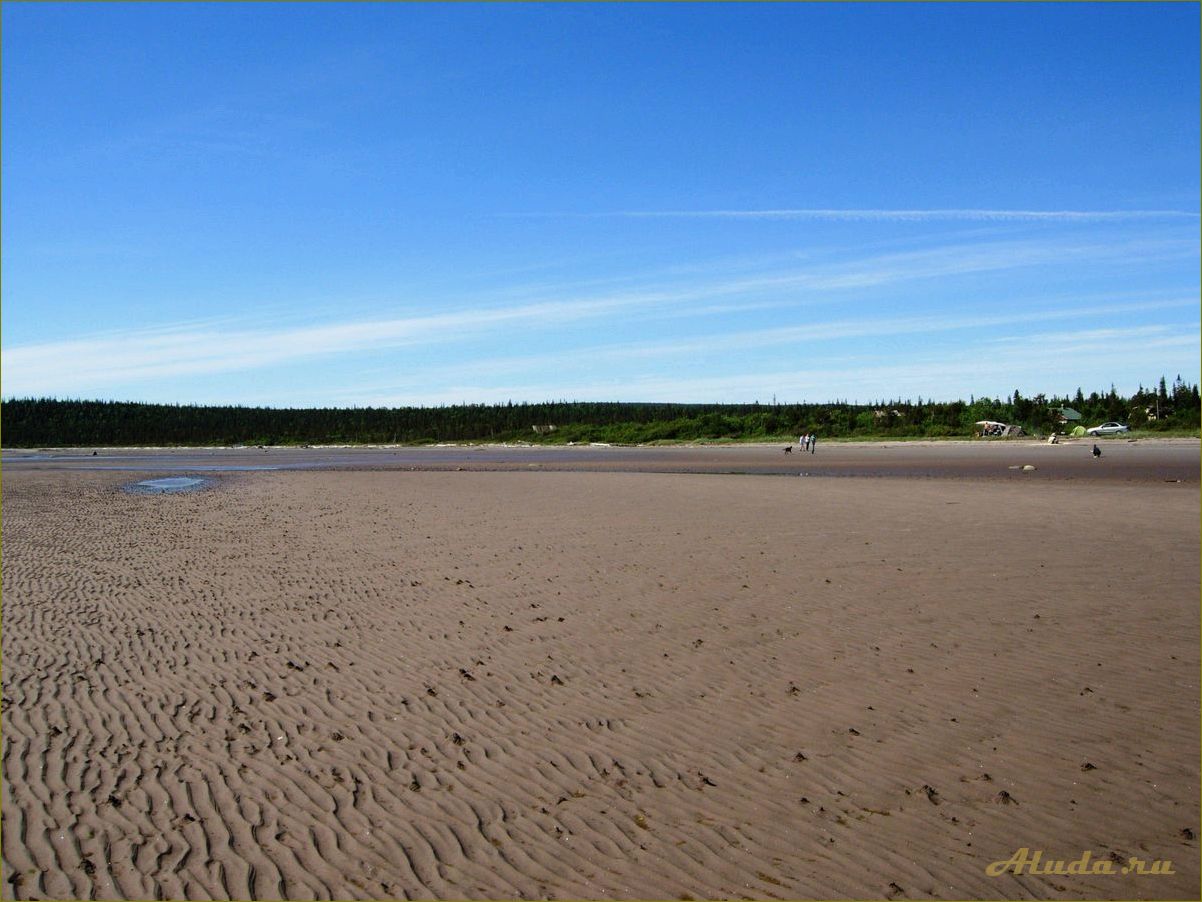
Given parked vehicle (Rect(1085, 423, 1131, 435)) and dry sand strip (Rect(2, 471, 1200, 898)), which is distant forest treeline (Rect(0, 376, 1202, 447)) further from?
dry sand strip (Rect(2, 471, 1200, 898))

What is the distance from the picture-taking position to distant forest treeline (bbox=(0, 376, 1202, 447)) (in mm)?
89938

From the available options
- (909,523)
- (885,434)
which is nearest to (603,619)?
(909,523)

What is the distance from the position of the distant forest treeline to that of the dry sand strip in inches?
2841

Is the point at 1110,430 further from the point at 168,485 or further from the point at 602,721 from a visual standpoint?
the point at 602,721

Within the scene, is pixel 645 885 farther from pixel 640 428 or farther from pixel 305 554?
pixel 640 428

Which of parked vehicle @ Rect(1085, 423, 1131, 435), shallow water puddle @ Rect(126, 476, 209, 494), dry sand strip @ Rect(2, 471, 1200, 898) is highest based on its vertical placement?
parked vehicle @ Rect(1085, 423, 1131, 435)

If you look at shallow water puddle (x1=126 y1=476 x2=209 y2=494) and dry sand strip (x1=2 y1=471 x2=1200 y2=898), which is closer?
dry sand strip (x1=2 y1=471 x2=1200 y2=898)

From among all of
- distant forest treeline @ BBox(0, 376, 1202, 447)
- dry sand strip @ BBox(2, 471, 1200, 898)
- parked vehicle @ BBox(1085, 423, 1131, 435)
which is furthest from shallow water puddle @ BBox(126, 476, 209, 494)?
parked vehicle @ BBox(1085, 423, 1131, 435)

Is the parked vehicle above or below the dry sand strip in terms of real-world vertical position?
above

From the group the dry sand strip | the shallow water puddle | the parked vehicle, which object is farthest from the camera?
the parked vehicle

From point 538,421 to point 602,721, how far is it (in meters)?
131

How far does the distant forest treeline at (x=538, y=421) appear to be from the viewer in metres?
89.9

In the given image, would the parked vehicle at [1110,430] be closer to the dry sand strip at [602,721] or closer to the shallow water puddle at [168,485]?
the dry sand strip at [602,721]

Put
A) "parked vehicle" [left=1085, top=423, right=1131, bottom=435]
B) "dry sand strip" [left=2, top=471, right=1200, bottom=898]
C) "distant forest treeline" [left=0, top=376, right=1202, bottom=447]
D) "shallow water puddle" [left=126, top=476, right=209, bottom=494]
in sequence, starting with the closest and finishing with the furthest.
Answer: "dry sand strip" [left=2, top=471, right=1200, bottom=898]
"shallow water puddle" [left=126, top=476, right=209, bottom=494]
"parked vehicle" [left=1085, top=423, right=1131, bottom=435]
"distant forest treeline" [left=0, top=376, right=1202, bottom=447]
